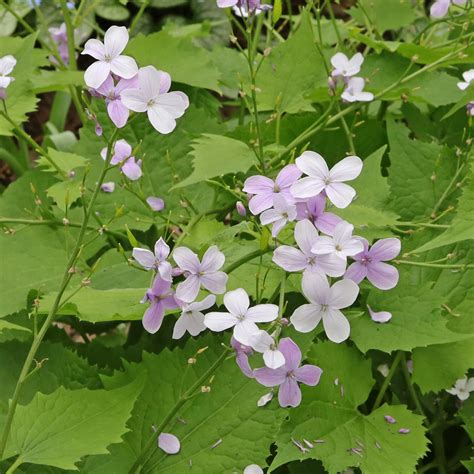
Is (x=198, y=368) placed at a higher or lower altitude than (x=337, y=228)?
lower

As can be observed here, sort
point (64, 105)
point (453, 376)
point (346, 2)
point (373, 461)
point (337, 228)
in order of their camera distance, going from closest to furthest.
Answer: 1. point (337, 228)
2. point (373, 461)
3. point (453, 376)
4. point (64, 105)
5. point (346, 2)

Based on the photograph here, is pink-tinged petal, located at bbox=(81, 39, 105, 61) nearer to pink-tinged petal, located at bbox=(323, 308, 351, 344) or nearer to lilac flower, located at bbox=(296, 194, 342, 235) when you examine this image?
lilac flower, located at bbox=(296, 194, 342, 235)

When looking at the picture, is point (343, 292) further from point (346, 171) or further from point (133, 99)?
point (133, 99)

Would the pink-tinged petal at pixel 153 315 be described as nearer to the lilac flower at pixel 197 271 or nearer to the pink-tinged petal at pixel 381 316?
the lilac flower at pixel 197 271

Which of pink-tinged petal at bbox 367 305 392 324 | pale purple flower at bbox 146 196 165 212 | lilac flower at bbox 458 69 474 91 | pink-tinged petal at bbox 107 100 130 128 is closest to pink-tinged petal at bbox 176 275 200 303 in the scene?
pink-tinged petal at bbox 107 100 130 128

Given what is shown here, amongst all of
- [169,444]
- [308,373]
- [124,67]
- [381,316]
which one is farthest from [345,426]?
[124,67]

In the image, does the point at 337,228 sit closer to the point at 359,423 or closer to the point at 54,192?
the point at 359,423

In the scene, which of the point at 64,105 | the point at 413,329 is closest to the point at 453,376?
the point at 413,329
